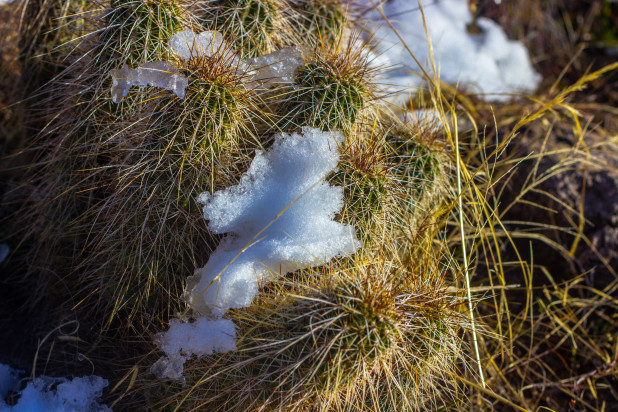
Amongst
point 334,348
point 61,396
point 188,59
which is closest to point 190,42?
point 188,59

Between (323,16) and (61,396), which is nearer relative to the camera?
(61,396)

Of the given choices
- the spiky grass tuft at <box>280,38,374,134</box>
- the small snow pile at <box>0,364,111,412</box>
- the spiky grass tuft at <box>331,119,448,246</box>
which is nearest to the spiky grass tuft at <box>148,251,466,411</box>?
the spiky grass tuft at <box>331,119,448,246</box>

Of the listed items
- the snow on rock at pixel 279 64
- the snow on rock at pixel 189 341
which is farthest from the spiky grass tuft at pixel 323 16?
the snow on rock at pixel 189 341

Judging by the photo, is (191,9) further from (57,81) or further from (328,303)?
(328,303)

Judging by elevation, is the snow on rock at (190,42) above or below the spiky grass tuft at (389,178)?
above

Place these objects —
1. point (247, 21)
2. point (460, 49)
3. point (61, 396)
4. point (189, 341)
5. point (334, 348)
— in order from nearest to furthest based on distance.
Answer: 1. point (334, 348)
2. point (189, 341)
3. point (61, 396)
4. point (247, 21)
5. point (460, 49)

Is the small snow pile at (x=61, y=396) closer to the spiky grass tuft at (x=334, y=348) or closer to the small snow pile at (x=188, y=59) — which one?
the spiky grass tuft at (x=334, y=348)

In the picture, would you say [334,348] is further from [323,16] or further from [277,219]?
[323,16]
